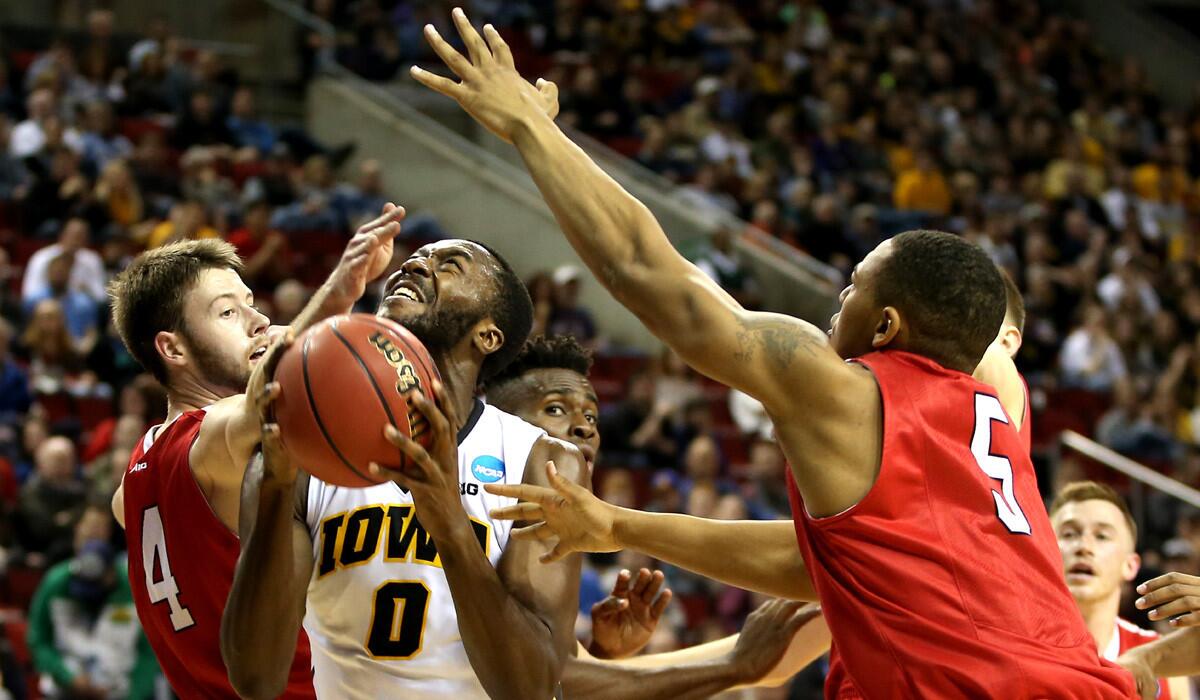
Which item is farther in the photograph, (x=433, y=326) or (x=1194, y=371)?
(x=1194, y=371)

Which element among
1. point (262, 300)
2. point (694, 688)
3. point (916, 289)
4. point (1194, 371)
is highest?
point (916, 289)

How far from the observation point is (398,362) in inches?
129

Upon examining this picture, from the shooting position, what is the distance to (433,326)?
4023 mm

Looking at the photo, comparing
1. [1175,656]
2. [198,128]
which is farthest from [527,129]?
[198,128]

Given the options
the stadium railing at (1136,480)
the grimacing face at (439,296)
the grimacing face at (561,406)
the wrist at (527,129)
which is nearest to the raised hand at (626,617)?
the grimacing face at (561,406)

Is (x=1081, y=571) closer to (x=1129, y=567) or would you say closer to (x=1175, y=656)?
(x=1129, y=567)

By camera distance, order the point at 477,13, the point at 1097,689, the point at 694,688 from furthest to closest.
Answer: the point at 477,13
the point at 694,688
the point at 1097,689

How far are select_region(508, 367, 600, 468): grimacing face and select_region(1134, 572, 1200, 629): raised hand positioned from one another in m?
1.65

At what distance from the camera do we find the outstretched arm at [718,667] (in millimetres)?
4426

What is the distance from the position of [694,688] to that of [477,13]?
43.7ft

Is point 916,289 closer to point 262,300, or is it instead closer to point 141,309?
point 141,309

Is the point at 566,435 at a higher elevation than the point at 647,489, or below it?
higher

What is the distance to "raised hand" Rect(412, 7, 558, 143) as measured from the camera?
→ 3.37 meters

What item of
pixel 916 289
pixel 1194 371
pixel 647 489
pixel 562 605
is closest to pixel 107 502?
pixel 647 489
